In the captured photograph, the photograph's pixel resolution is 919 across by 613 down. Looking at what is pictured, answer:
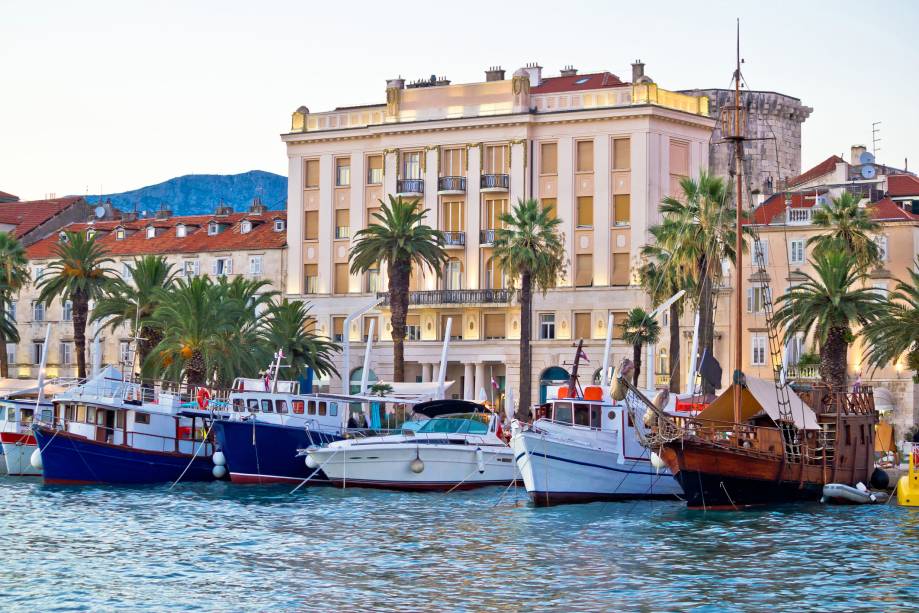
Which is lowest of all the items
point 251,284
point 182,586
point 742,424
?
point 182,586

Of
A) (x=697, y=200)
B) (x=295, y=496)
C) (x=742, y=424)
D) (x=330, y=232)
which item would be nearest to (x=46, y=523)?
(x=295, y=496)

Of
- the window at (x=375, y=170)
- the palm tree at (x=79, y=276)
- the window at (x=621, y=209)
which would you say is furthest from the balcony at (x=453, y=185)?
the palm tree at (x=79, y=276)

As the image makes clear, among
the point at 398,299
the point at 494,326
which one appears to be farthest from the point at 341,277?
the point at 398,299

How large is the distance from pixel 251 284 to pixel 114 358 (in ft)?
94.6

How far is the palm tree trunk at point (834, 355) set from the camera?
2963 inches

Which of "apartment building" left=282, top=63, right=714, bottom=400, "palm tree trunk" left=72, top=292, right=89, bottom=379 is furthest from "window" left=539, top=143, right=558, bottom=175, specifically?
"palm tree trunk" left=72, top=292, right=89, bottom=379

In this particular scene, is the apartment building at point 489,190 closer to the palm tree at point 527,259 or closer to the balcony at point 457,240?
the balcony at point 457,240

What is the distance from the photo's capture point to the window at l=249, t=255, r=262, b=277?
112812mm

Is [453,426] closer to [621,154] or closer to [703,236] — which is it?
[703,236]

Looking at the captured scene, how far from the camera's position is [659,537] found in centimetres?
4506

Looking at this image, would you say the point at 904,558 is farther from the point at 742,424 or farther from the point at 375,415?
the point at 375,415

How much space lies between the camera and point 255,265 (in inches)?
4454

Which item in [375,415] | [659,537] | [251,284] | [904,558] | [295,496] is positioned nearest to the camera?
[904,558]

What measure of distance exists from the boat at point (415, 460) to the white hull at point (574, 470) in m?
6.39
